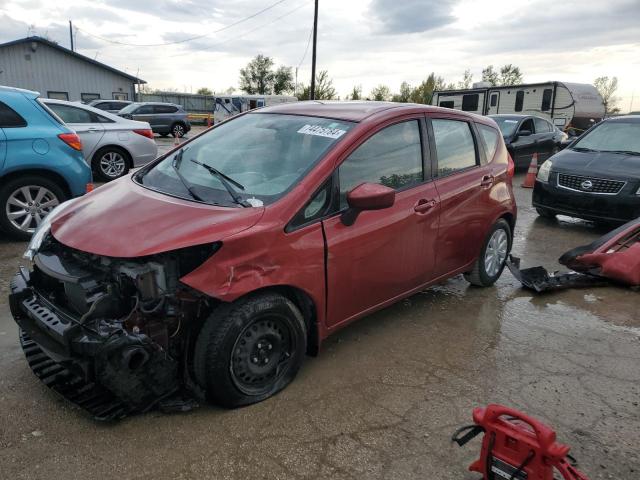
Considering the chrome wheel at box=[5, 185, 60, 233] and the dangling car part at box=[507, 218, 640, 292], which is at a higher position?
the chrome wheel at box=[5, 185, 60, 233]

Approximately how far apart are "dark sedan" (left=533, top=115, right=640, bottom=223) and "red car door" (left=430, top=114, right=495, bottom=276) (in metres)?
3.22

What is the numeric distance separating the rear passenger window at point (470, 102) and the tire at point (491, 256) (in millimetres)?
16532

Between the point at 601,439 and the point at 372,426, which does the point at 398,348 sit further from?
the point at 601,439

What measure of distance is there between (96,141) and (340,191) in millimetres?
7429

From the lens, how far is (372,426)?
2.66 metres

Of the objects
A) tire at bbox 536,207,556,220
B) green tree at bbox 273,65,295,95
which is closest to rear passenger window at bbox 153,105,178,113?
tire at bbox 536,207,556,220

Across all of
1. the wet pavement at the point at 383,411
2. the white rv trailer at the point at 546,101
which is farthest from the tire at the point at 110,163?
the white rv trailer at the point at 546,101

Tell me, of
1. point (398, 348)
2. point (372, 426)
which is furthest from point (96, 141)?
point (372, 426)

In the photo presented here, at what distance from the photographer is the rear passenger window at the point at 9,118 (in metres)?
5.43

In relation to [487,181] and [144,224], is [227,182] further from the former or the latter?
[487,181]

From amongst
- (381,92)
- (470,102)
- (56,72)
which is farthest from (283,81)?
(470,102)

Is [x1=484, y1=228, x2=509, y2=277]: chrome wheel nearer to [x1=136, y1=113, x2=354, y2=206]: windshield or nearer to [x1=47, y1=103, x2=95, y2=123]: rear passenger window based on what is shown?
[x1=136, y1=113, x2=354, y2=206]: windshield

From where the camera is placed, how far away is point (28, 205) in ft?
18.6

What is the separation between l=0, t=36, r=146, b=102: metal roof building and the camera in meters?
27.0
